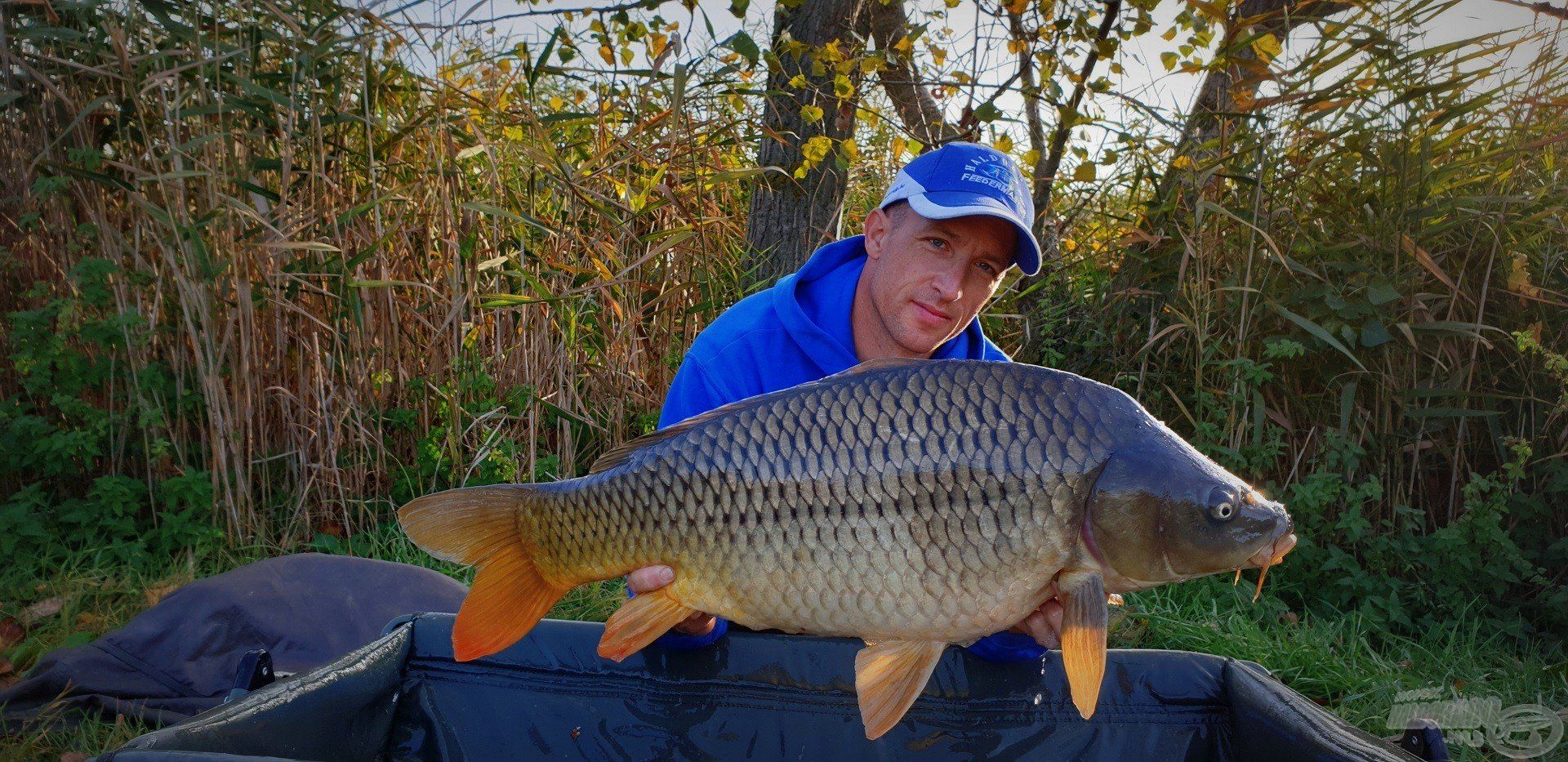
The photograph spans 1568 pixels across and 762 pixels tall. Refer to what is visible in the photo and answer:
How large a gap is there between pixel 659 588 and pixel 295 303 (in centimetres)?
203

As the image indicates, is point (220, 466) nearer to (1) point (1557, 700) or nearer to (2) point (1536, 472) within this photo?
(1) point (1557, 700)

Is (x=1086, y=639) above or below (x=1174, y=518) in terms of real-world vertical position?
below

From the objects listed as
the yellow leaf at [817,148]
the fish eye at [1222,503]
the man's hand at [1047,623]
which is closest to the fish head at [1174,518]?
the fish eye at [1222,503]

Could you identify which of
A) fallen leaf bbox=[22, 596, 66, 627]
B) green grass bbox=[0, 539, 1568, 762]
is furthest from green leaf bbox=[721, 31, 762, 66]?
fallen leaf bbox=[22, 596, 66, 627]

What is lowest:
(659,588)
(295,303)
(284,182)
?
(659,588)

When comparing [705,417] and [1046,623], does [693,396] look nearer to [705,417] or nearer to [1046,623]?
[705,417]

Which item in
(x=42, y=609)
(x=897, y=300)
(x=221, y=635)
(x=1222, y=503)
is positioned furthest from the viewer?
(x=42, y=609)

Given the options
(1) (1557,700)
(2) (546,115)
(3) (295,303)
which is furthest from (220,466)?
(1) (1557,700)

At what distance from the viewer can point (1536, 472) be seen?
8.62ft

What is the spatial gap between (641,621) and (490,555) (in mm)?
202

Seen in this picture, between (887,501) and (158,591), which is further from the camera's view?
(158,591)

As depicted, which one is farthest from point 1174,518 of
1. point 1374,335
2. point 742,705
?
point 1374,335

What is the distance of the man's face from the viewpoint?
5.53 ft

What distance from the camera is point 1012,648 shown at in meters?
1.68
